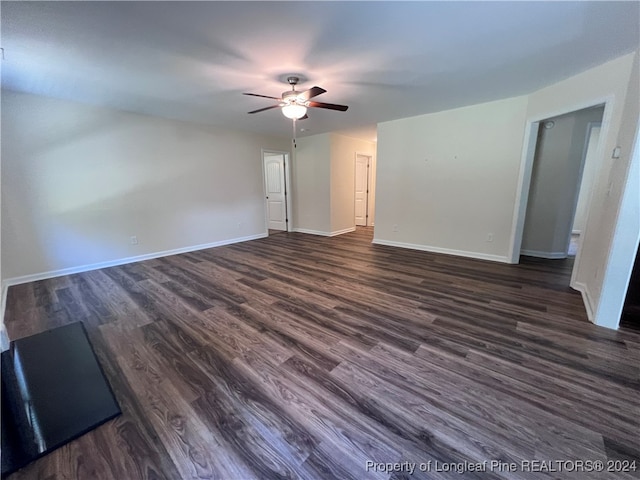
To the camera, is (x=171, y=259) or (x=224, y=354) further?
(x=171, y=259)

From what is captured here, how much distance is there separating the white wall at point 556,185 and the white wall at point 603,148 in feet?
3.81

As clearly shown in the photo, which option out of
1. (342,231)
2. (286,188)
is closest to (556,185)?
(342,231)

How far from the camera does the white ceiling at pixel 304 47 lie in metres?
1.74

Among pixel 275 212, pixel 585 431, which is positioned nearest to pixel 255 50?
pixel 585 431

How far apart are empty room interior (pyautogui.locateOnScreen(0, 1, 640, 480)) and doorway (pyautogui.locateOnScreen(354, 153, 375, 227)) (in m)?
1.97

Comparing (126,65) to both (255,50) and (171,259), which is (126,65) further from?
(171,259)

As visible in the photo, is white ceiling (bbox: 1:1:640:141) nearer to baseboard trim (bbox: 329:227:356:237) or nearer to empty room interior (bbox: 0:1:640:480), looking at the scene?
empty room interior (bbox: 0:1:640:480)

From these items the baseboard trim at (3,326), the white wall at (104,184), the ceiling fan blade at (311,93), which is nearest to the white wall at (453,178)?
the ceiling fan blade at (311,93)

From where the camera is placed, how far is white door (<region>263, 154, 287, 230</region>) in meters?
6.73

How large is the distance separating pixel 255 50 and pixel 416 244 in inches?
159

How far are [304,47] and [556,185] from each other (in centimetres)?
453

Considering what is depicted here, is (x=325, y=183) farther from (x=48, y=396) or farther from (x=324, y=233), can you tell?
(x=48, y=396)

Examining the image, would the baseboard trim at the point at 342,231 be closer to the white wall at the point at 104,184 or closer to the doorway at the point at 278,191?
the doorway at the point at 278,191

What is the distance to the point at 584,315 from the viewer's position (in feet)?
8.02
